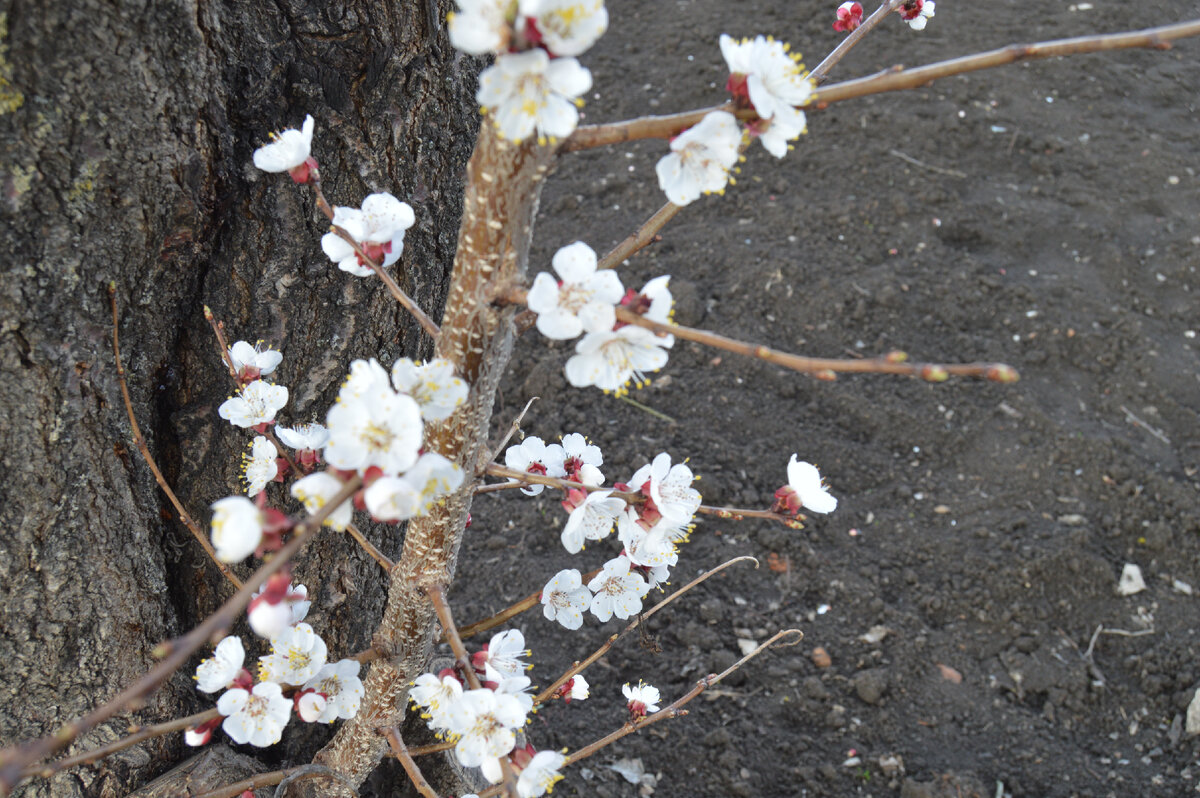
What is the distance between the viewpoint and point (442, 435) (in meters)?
0.94

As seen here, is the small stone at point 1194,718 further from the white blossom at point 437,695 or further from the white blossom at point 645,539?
the white blossom at point 437,695

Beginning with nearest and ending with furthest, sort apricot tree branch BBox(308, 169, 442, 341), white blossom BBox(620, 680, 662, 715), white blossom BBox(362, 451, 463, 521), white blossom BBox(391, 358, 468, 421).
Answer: white blossom BBox(362, 451, 463, 521) < white blossom BBox(391, 358, 468, 421) < apricot tree branch BBox(308, 169, 442, 341) < white blossom BBox(620, 680, 662, 715)

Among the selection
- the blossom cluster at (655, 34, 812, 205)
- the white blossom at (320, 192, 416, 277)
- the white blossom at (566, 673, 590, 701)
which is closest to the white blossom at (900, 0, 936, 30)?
the blossom cluster at (655, 34, 812, 205)

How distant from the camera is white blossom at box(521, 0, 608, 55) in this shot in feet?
2.04

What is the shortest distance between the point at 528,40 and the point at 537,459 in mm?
656

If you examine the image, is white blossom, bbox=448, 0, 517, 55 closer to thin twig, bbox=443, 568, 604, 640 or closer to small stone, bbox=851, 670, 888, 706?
thin twig, bbox=443, 568, 604, 640

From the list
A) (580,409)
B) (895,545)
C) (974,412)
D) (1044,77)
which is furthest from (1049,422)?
(1044,77)

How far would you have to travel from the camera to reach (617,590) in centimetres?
124

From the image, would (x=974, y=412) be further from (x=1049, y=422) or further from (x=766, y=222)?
(x=766, y=222)

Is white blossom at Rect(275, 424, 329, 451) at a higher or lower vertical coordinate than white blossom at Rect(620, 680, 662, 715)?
higher

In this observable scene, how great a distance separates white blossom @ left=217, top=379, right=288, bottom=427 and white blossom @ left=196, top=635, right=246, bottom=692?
0.93ft

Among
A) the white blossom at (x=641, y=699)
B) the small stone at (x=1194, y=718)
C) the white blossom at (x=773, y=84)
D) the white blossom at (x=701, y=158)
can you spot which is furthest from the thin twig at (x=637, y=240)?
the small stone at (x=1194, y=718)

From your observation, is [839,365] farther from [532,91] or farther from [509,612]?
[509,612]

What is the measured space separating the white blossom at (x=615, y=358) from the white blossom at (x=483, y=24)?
257mm
